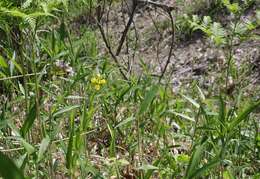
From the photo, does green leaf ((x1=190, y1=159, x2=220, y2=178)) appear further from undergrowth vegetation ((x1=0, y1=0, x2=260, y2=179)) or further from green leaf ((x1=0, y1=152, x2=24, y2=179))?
green leaf ((x1=0, y1=152, x2=24, y2=179))

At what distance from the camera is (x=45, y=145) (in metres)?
1.83

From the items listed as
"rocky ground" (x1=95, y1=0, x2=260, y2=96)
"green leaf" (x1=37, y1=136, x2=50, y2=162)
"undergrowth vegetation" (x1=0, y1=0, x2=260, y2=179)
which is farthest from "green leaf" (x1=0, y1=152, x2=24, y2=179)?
"rocky ground" (x1=95, y1=0, x2=260, y2=96)

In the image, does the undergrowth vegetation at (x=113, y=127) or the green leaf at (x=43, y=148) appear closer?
the green leaf at (x=43, y=148)

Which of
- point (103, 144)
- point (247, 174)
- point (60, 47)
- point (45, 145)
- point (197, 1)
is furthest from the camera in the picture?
point (197, 1)

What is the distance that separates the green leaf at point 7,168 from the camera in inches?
39.2

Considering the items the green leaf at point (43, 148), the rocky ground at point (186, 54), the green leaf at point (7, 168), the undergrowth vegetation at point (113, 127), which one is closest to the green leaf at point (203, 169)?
the undergrowth vegetation at point (113, 127)

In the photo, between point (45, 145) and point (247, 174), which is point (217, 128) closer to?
point (247, 174)

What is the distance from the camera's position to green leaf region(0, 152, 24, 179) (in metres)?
0.99

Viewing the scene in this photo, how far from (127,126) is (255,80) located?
2.82 metres

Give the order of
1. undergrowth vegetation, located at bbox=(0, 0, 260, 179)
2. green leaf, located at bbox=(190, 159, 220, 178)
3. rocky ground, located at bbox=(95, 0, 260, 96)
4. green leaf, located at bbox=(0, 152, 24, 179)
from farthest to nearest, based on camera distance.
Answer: rocky ground, located at bbox=(95, 0, 260, 96) < undergrowth vegetation, located at bbox=(0, 0, 260, 179) < green leaf, located at bbox=(190, 159, 220, 178) < green leaf, located at bbox=(0, 152, 24, 179)

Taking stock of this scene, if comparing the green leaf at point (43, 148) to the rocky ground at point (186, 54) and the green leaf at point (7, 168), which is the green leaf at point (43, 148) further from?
the rocky ground at point (186, 54)

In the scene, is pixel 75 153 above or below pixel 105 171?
above

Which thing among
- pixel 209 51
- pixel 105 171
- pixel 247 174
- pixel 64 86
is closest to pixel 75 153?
pixel 105 171

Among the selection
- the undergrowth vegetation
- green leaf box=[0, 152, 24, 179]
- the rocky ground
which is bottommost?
the rocky ground
